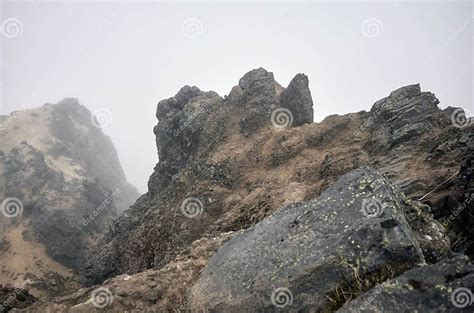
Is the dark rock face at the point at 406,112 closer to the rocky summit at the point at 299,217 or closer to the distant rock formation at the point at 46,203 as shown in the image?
the rocky summit at the point at 299,217

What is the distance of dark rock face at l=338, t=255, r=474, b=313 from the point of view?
6.62m

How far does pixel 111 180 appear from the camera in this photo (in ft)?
286

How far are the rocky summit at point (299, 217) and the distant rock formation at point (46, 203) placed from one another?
1809 cm

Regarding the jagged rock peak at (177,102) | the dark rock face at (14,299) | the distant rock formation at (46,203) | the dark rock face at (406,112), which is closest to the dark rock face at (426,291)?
the dark rock face at (406,112)

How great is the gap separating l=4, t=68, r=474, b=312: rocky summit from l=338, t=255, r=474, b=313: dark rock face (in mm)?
26

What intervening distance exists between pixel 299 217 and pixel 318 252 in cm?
222

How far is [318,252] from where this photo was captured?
9594 millimetres

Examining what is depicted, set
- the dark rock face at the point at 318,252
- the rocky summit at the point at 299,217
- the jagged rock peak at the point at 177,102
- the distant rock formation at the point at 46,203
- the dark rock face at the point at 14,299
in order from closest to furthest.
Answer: the rocky summit at the point at 299,217
the dark rock face at the point at 318,252
the dark rock face at the point at 14,299
the jagged rock peak at the point at 177,102
the distant rock formation at the point at 46,203

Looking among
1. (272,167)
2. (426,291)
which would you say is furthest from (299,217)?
(272,167)

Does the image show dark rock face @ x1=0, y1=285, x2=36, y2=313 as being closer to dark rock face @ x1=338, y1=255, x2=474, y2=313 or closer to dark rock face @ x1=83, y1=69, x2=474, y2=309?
dark rock face @ x1=83, y1=69, x2=474, y2=309

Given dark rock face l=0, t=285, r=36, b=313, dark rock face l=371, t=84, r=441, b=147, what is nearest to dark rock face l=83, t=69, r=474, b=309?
dark rock face l=371, t=84, r=441, b=147

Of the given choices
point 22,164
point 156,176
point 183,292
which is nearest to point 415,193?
point 183,292

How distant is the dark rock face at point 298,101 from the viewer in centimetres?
3238

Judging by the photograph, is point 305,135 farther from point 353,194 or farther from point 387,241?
point 387,241
